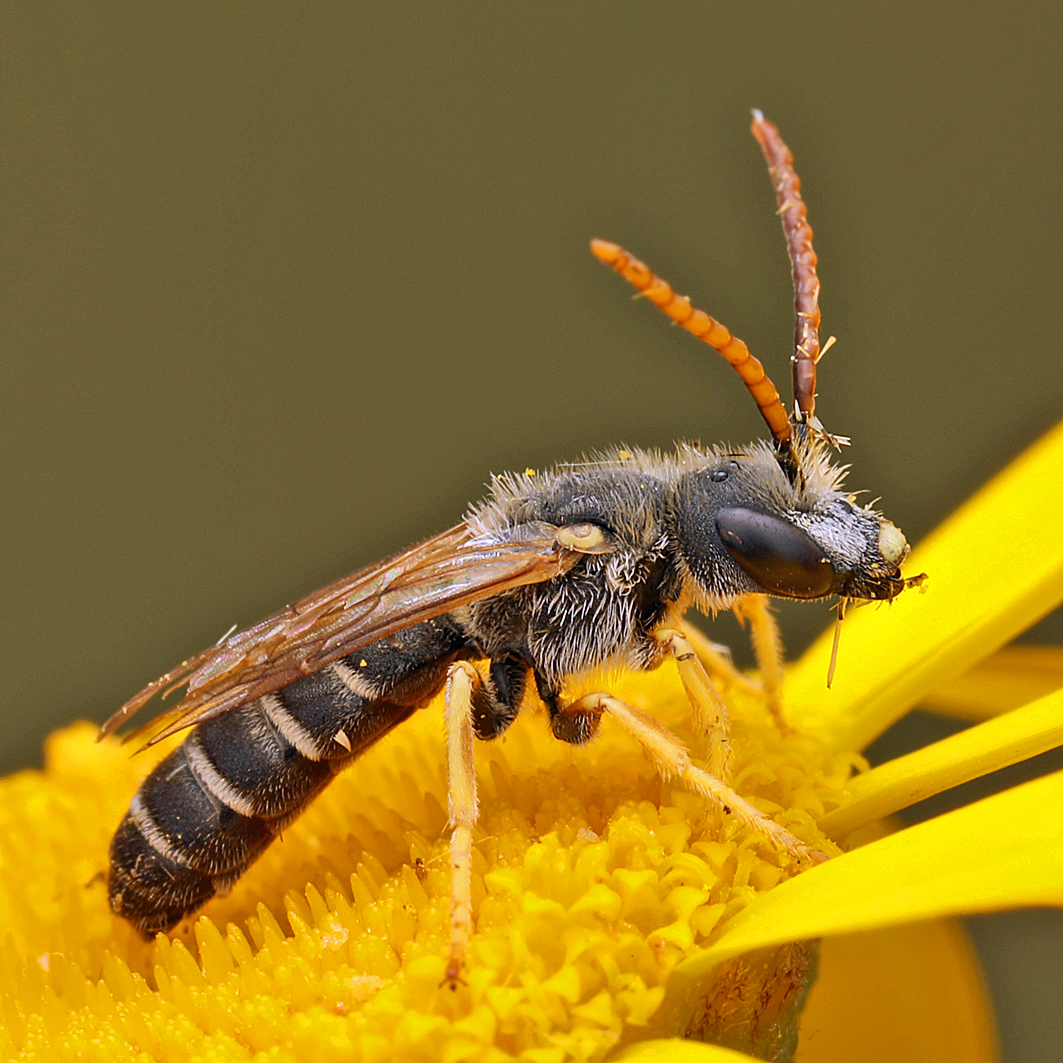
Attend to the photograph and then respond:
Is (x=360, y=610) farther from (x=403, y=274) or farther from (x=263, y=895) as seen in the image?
(x=403, y=274)

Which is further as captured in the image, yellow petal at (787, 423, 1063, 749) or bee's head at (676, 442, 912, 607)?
yellow petal at (787, 423, 1063, 749)

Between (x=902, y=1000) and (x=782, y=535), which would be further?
(x=902, y=1000)

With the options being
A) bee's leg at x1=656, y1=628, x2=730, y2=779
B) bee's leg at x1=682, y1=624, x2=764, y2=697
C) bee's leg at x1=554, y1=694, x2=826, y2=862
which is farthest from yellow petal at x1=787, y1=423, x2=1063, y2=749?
bee's leg at x1=554, y1=694, x2=826, y2=862

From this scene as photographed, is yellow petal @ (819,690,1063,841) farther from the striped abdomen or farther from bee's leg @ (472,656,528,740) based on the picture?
the striped abdomen

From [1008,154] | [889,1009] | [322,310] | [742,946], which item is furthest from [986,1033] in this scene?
[322,310]

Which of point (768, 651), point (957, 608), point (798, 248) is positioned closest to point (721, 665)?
point (768, 651)

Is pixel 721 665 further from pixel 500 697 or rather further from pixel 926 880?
pixel 926 880
